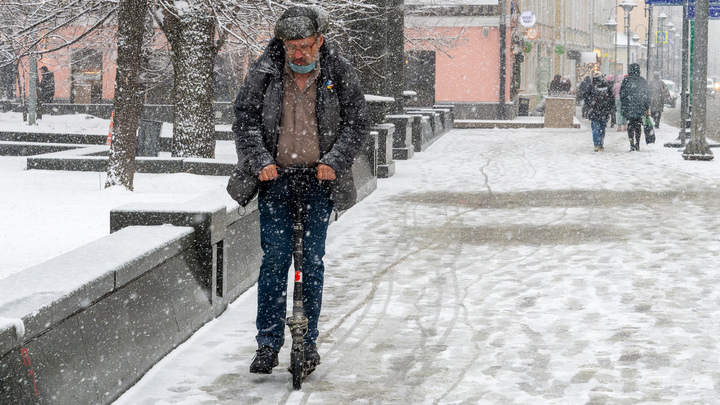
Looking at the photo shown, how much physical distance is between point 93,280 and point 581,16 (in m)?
60.8

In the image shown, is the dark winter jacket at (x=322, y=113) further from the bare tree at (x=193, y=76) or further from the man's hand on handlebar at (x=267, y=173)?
the bare tree at (x=193, y=76)

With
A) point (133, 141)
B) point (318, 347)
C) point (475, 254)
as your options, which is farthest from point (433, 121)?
point (318, 347)

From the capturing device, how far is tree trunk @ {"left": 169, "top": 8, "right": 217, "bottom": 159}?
14211mm

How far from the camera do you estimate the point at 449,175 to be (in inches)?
628

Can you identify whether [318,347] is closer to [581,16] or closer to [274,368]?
[274,368]

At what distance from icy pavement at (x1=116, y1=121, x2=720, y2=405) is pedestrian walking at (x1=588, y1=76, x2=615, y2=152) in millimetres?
7034

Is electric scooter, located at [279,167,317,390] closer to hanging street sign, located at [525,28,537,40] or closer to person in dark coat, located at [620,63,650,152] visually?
person in dark coat, located at [620,63,650,152]

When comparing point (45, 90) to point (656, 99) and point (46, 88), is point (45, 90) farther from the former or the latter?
point (656, 99)

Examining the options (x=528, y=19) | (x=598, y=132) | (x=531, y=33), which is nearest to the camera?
(x=598, y=132)

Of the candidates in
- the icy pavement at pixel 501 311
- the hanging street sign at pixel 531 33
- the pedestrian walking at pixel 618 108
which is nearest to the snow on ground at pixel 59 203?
the icy pavement at pixel 501 311

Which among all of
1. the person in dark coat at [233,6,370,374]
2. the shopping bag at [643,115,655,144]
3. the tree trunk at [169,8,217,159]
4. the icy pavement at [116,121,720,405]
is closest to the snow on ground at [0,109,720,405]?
the icy pavement at [116,121,720,405]

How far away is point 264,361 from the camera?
194 inches

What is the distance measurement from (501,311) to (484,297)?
0.46 metres

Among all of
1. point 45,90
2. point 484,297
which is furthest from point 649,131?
point 45,90
